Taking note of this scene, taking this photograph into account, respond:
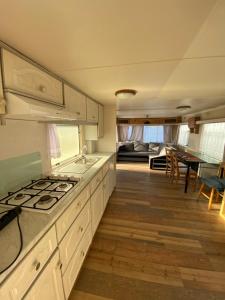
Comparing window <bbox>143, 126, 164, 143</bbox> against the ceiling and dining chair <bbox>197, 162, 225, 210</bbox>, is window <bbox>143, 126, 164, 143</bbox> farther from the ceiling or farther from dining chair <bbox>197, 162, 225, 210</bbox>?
the ceiling

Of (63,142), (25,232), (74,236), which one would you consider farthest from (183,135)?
(25,232)

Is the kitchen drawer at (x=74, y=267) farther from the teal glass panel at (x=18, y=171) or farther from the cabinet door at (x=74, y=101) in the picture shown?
the cabinet door at (x=74, y=101)

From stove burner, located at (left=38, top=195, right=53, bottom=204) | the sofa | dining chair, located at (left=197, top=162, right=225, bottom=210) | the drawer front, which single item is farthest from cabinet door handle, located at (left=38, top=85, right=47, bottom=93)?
the sofa

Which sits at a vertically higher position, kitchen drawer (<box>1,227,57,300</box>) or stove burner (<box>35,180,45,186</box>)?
stove burner (<box>35,180,45,186</box>)

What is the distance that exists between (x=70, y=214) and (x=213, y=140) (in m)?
3.89

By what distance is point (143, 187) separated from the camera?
11.9 ft

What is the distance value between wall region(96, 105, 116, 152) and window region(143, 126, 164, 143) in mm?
4320

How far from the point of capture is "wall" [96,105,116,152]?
331 centimetres

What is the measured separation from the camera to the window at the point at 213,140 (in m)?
3.30

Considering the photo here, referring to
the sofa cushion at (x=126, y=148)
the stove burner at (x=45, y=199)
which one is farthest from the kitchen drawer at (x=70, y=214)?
the sofa cushion at (x=126, y=148)

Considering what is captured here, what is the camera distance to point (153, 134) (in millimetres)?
7309

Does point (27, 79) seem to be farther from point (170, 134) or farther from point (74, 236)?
point (170, 134)

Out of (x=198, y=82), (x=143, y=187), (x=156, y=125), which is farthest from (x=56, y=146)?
(x=156, y=125)

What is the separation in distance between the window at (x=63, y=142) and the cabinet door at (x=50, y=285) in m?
1.25
